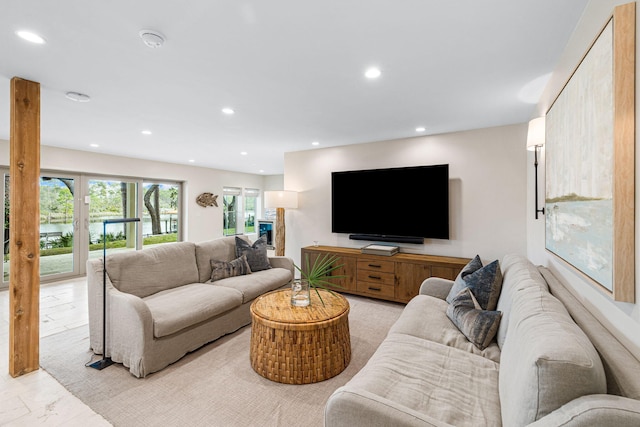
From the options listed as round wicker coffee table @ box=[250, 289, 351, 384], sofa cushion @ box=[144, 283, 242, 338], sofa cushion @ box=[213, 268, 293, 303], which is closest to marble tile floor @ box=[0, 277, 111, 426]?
sofa cushion @ box=[144, 283, 242, 338]

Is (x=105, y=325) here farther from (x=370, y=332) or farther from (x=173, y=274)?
(x=370, y=332)

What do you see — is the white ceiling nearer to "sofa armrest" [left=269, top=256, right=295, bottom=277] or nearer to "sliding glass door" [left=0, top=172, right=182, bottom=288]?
"sliding glass door" [left=0, top=172, right=182, bottom=288]

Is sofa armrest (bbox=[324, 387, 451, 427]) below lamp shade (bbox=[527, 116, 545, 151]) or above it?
below

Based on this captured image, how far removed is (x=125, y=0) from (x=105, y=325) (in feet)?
7.88

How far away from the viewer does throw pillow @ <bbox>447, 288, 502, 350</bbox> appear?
5.97 feet

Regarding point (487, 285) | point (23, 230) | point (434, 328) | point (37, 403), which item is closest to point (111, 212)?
point (23, 230)

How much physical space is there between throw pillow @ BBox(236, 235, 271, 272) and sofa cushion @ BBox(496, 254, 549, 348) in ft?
8.96

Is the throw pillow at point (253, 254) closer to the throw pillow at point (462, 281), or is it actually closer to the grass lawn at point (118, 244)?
the throw pillow at point (462, 281)

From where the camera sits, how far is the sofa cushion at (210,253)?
345cm

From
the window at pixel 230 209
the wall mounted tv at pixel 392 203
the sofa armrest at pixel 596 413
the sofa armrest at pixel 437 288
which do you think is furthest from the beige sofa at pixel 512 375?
the window at pixel 230 209

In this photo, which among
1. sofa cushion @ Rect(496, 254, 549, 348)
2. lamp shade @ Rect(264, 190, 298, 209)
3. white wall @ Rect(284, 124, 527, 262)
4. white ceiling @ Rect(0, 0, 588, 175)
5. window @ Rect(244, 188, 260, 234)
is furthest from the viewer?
window @ Rect(244, 188, 260, 234)

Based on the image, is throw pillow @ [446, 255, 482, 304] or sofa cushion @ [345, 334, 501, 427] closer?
sofa cushion @ [345, 334, 501, 427]

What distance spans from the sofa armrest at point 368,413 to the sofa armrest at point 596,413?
0.37 metres

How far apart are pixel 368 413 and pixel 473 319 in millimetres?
1168
